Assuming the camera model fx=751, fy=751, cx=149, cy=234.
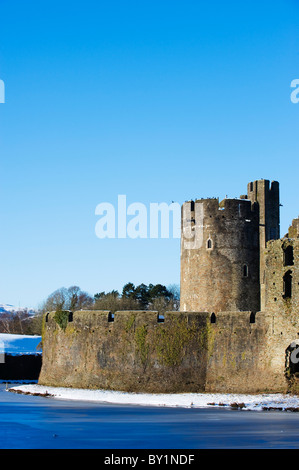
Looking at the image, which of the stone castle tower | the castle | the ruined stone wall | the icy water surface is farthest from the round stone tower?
the icy water surface

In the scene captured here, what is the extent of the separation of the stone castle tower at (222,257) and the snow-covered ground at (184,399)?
9.79 m

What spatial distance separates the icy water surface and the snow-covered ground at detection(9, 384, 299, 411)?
40.4 inches

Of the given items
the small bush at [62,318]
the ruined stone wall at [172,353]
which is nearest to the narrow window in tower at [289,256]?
the ruined stone wall at [172,353]

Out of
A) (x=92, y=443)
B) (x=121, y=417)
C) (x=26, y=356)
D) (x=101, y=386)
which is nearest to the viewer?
(x=92, y=443)

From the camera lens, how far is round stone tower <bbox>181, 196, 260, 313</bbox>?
37.0 m

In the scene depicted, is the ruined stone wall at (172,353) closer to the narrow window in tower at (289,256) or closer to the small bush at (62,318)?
the small bush at (62,318)

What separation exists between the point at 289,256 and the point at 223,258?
10.0m

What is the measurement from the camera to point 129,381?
1144 inches

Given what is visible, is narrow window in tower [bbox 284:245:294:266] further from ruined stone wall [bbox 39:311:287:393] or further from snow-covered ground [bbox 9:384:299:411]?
snow-covered ground [bbox 9:384:299:411]

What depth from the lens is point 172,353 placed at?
28.8 metres

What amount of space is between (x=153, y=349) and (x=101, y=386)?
2.67 m

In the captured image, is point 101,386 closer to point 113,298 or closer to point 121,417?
point 121,417

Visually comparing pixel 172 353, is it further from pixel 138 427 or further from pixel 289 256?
pixel 138 427
